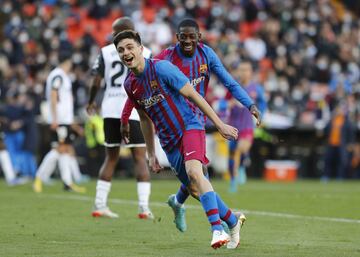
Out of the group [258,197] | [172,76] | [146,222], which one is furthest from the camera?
[258,197]

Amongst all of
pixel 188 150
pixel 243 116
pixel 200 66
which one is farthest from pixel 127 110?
pixel 243 116

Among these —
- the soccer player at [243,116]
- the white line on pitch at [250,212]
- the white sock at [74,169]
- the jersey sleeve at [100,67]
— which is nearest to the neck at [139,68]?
the jersey sleeve at [100,67]

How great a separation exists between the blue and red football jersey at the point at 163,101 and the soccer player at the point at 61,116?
8194 millimetres

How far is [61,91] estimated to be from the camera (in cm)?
1772

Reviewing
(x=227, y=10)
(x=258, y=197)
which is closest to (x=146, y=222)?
(x=258, y=197)

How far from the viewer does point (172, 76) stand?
8891 millimetres

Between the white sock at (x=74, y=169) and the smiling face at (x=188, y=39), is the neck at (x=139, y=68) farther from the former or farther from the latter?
the white sock at (x=74, y=169)

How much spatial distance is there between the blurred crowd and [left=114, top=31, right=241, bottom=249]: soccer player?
600 inches

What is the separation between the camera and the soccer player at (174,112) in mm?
8844

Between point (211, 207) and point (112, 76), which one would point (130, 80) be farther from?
point (112, 76)

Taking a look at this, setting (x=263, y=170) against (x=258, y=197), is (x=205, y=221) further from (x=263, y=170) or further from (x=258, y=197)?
(x=263, y=170)

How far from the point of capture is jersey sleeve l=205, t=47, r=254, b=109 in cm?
948

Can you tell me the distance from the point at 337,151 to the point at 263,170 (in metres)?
2.17

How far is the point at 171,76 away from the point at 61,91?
9.06 meters
